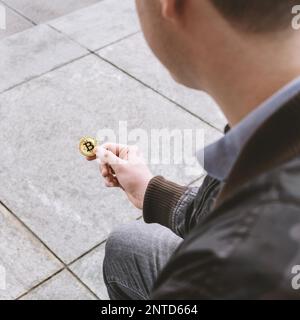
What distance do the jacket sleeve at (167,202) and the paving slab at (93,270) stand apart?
0.86m

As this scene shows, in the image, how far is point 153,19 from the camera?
134 cm

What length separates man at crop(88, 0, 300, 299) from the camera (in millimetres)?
896

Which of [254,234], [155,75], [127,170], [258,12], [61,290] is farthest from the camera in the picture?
[155,75]

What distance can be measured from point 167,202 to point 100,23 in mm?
3287

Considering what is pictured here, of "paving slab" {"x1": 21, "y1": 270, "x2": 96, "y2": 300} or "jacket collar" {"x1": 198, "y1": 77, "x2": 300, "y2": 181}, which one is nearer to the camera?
"jacket collar" {"x1": 198, "y1": 77, "x2": 300, "y2": 181}

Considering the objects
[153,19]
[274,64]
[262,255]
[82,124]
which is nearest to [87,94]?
[82,124]

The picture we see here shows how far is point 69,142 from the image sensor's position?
11.8ft

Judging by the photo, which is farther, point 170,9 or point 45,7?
point 45,7

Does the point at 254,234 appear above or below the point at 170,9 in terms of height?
below

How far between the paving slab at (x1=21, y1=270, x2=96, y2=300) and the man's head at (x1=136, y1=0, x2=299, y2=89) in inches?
67.2

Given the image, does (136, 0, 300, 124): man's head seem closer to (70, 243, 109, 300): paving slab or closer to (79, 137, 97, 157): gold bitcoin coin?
(79, 137, 97, 157): gold bitcoin coin

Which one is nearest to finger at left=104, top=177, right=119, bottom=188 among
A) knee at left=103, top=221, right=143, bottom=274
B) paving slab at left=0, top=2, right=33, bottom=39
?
knee at left=103, top=221, right=143, bottom=274

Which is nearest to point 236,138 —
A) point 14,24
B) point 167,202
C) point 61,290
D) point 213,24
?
point 213,24

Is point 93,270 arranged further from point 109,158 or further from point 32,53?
point 32,53
